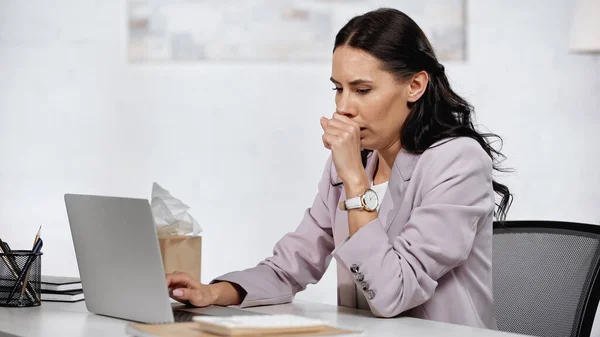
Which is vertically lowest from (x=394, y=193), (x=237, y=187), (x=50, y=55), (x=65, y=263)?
(x=65, y=263)

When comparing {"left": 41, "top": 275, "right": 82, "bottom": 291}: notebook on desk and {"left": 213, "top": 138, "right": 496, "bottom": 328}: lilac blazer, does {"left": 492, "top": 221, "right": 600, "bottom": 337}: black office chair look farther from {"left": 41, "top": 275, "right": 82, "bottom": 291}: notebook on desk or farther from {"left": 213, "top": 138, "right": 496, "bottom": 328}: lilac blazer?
{"left": 41, "top": 275, "right": 82, "bottom": 291}: notebook on desk

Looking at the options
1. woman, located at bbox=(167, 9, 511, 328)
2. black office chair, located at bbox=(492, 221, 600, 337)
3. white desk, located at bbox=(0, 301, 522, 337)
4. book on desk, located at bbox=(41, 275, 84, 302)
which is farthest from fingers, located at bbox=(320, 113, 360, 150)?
book on desk, located at bbox=(41, 275, 84, 302)

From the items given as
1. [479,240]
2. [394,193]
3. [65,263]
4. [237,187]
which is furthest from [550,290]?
[65,263]

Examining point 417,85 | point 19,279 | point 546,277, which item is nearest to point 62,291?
point 19,279

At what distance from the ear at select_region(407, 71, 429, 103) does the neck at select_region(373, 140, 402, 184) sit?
99 mm

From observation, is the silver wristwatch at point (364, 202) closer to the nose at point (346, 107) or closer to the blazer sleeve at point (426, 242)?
the blazer sleeve at point (426, 242)

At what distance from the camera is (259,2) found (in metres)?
3.49

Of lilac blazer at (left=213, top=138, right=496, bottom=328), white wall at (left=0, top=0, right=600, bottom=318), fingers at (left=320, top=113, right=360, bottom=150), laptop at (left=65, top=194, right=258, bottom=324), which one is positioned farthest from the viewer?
white wall at (left=0, top=0, right=600, bottom=318)

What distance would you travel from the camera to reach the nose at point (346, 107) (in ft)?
5.41

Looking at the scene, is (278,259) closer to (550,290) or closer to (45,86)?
(550,290)

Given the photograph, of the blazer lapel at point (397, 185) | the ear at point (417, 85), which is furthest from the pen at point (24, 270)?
the ear at point (417, 85)

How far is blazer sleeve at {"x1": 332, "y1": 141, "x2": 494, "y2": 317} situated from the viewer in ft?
4.76

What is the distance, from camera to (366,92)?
165 centimetres

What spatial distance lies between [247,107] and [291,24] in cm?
39
